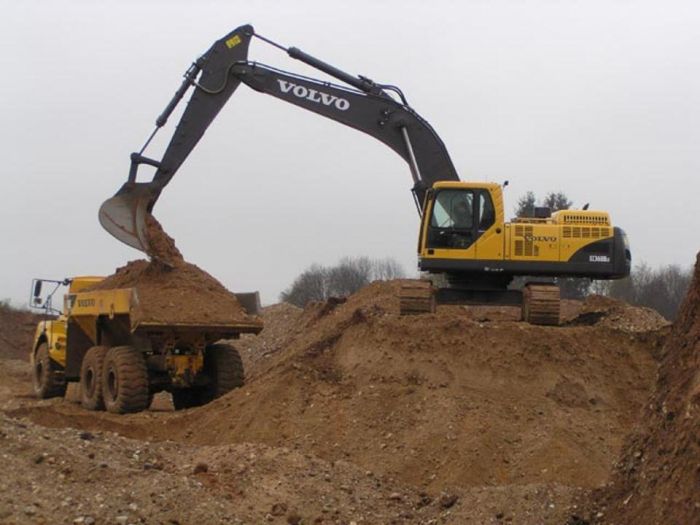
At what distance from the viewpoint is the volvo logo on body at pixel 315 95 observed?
1866 cm

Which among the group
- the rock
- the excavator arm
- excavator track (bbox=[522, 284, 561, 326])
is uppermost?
the excavator arm

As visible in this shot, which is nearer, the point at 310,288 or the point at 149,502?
the point at 149,502

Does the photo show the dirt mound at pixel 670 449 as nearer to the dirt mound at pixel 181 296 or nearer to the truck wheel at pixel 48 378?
the dirt mound at pixel 181 296

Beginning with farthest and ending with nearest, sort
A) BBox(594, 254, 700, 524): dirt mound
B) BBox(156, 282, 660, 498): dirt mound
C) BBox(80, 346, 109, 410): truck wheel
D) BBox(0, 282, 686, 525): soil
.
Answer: BBox(80, 346, 109, 410): truck wheel < BBox(156, 282, 660, 498): dirt mound < BBox(0, 282, 686, 525): soil < BBox(594, 254, 700, 524): dirt mound

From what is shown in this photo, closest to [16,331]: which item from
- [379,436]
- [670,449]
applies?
[379,436]

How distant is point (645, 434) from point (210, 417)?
8235 mm

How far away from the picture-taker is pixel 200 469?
31.4 ft

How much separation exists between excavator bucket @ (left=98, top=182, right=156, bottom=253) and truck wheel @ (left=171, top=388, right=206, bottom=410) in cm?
274

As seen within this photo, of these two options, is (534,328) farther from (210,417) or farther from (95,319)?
(95,319)

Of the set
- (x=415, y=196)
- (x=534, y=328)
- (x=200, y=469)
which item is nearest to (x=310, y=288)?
(x=415, y=196)

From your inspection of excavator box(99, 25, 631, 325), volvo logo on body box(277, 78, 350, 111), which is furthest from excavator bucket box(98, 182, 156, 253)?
volvo logo on body box(277, 78, 350, 111)

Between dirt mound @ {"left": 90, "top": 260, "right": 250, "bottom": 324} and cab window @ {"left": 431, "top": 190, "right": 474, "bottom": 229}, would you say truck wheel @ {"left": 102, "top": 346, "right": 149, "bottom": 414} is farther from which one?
cab window @ {"left": 431, "top": 190, "right": 474, "bottom": 229}

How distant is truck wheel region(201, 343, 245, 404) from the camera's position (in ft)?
55.4

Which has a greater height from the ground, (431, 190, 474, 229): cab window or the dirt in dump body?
(431, 190, 474, 229): cab window
